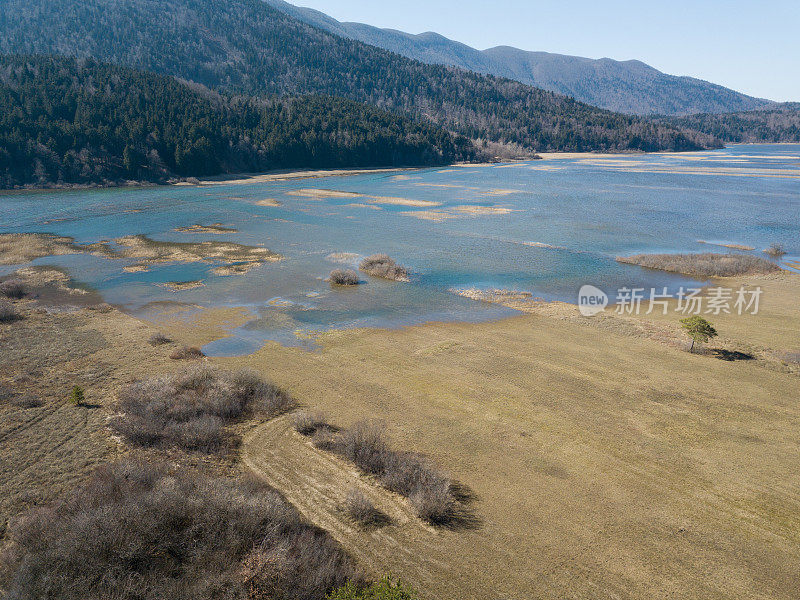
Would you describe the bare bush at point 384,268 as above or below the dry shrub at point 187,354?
above

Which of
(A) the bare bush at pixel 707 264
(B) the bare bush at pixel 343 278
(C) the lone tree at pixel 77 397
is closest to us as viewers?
(C) the lone tree at pixel 77 397

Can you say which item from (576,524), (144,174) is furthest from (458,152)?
(576,524)

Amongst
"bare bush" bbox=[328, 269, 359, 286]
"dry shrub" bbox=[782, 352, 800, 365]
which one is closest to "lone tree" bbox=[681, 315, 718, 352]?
"dry shrub" bbox=[782, 352, 800, 365]

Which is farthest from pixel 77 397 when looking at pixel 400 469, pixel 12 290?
pixel 12 290

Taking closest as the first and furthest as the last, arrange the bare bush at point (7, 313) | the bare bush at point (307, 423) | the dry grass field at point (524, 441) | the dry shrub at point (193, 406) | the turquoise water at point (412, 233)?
the dry grass field at point (524, 441), the dry shrub at point (193, 406), the bare bush at point (307, 423), the bare bush at point (7, 313), the turquoise water at point (412, 233)

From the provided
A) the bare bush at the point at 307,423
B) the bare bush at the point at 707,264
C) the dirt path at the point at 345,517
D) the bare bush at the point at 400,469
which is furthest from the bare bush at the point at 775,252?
the dirt path at the point at 345,517

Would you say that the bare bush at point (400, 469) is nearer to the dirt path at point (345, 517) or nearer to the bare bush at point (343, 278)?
the dirt path at point (345, 517)

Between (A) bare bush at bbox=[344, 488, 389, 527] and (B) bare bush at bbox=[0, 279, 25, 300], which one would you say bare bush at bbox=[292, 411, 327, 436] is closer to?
(A) bare bush at bbox=[344, 488, 389, 527]
